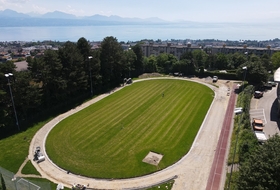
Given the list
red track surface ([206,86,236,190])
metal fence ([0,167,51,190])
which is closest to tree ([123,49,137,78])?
red track surface ([206,86,236,190])

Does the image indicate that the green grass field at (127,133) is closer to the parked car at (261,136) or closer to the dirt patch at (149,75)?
the parked car at (261,136)

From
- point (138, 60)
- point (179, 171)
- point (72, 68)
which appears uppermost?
point (72, 68)

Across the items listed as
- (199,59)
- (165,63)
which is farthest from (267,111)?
(165,63)

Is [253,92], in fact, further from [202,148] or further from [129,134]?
[129,134]

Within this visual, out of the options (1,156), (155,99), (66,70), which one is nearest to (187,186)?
(1,156)

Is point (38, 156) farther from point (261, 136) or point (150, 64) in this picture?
point (150, 64)

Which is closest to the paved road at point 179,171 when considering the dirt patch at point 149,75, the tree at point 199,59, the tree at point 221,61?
the dirt patch at point 149,75
